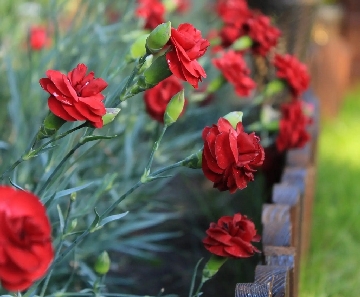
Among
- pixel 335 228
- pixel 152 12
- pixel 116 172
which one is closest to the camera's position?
pixel 116 172

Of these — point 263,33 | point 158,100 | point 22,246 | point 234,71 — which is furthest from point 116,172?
point 22,246

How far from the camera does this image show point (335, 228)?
149 cm

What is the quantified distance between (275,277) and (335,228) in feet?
2.78

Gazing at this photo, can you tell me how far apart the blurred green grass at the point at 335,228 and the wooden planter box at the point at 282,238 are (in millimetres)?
210

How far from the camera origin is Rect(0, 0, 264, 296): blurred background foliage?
106 centimetres

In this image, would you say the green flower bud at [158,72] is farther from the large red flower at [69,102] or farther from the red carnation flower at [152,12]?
the red carnation flower at [152,12]

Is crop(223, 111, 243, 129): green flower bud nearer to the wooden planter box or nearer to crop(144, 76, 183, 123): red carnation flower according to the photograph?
the wooden planter box

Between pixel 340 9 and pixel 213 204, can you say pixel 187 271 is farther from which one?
pixel 340 9

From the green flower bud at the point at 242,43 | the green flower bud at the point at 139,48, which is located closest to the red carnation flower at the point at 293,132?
the green flower bud at the point at 242,43

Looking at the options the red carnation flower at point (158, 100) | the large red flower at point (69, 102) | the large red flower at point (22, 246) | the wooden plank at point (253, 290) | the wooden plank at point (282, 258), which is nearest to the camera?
the large red flower at point (22, 246)

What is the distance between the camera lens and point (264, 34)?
1099 millimetres

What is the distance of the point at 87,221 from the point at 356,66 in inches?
139

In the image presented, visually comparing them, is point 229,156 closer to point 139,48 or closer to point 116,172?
point 139,48

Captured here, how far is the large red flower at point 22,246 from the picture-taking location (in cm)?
38
